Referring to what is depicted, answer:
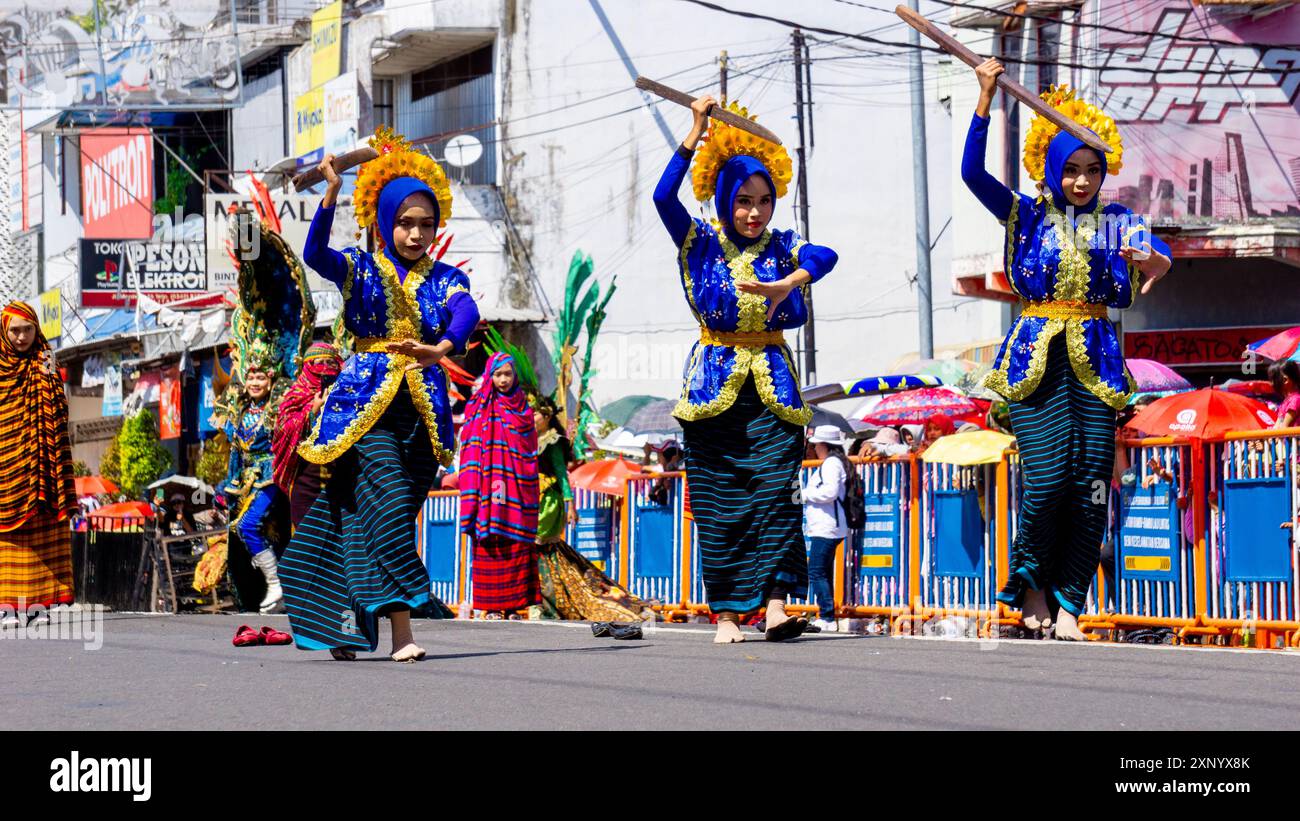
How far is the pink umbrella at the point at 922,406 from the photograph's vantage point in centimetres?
1912

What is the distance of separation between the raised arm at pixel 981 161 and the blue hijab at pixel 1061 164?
205 mm

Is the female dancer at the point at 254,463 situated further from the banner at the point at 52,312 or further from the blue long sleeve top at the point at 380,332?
the banner at the point at 52,312

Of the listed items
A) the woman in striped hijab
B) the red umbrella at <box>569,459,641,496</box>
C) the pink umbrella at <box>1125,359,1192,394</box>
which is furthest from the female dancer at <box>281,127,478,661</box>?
the pink umbrella at <box>1125,359,1192,394</box>

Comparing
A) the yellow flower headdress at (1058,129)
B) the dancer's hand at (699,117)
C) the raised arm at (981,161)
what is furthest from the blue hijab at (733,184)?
the yellow flower headdress at (1058,129)

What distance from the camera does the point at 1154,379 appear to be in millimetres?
19000

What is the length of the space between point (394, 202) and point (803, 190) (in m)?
25.3

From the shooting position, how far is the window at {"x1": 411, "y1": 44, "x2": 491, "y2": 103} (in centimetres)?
3688

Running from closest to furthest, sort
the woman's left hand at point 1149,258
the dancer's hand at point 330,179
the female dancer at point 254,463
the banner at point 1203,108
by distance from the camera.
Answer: the dancer's hand at point 330,179 → the woman's left hand at point 1149,258 → the female dancer at point 254,463 → the banner at point 1203,108

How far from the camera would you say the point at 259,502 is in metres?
15.3

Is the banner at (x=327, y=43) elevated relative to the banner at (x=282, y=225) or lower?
elevated

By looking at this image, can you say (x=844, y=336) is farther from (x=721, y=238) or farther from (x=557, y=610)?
(x=721, y=238)

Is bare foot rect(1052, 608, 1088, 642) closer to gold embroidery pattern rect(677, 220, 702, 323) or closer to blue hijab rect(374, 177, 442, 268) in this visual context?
gold embroidery pattern rect(677, 220, 702, 323)
